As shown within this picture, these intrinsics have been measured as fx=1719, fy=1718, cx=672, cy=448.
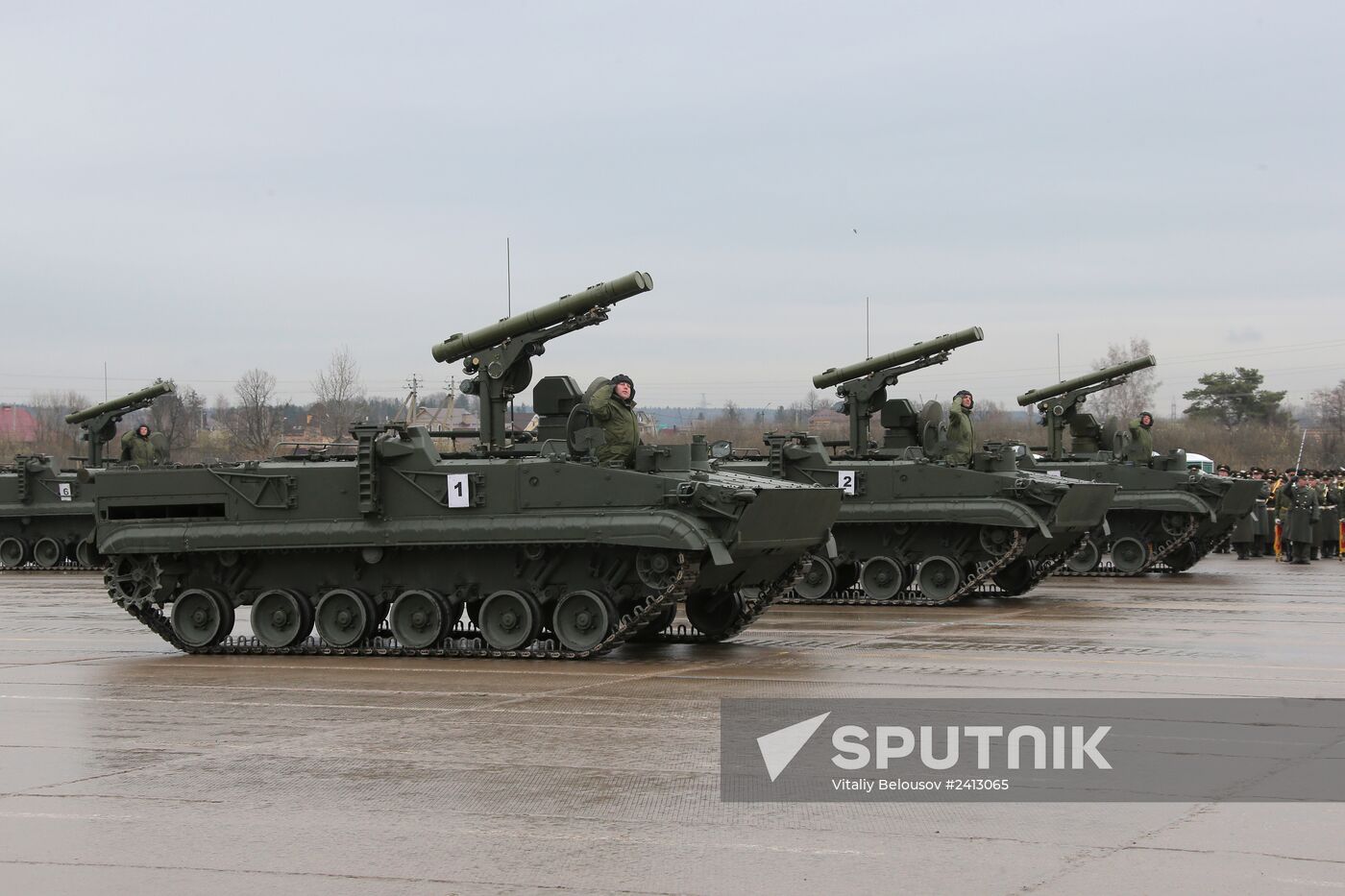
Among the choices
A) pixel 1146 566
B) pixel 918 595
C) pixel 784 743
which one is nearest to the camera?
pixel 784 743

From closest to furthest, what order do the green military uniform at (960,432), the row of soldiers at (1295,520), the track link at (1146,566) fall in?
the green military uniform at (960,432) → the track link at (1146,566) → the row of soldiers at (1295,520)

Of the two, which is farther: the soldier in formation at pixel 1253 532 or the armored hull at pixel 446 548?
the soldier in formation at pixel 1253 532

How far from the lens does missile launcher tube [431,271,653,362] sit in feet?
63.4

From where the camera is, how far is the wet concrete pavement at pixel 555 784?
804cm

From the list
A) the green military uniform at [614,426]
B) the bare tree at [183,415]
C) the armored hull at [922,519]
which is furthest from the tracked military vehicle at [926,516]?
the bare tree at [183,415]

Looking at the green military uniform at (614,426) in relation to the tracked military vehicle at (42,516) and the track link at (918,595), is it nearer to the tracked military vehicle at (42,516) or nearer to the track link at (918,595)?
the track link at (918,595)

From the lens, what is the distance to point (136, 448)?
36312mm

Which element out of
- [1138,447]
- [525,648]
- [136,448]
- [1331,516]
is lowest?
[525,648]

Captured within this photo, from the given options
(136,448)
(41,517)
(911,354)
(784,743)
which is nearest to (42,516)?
(41,517)

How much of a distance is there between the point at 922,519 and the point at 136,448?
18.8 m

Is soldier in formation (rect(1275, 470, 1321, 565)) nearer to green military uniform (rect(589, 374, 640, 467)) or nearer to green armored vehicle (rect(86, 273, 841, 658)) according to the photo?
green armored vehicle (rect(86, 273, 841, 658))

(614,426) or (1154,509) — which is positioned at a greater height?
(614,426)

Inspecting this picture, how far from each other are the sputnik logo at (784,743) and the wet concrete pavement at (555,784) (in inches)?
15.8

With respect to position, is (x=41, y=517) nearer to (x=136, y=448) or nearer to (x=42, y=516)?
(x=42, y=516)
